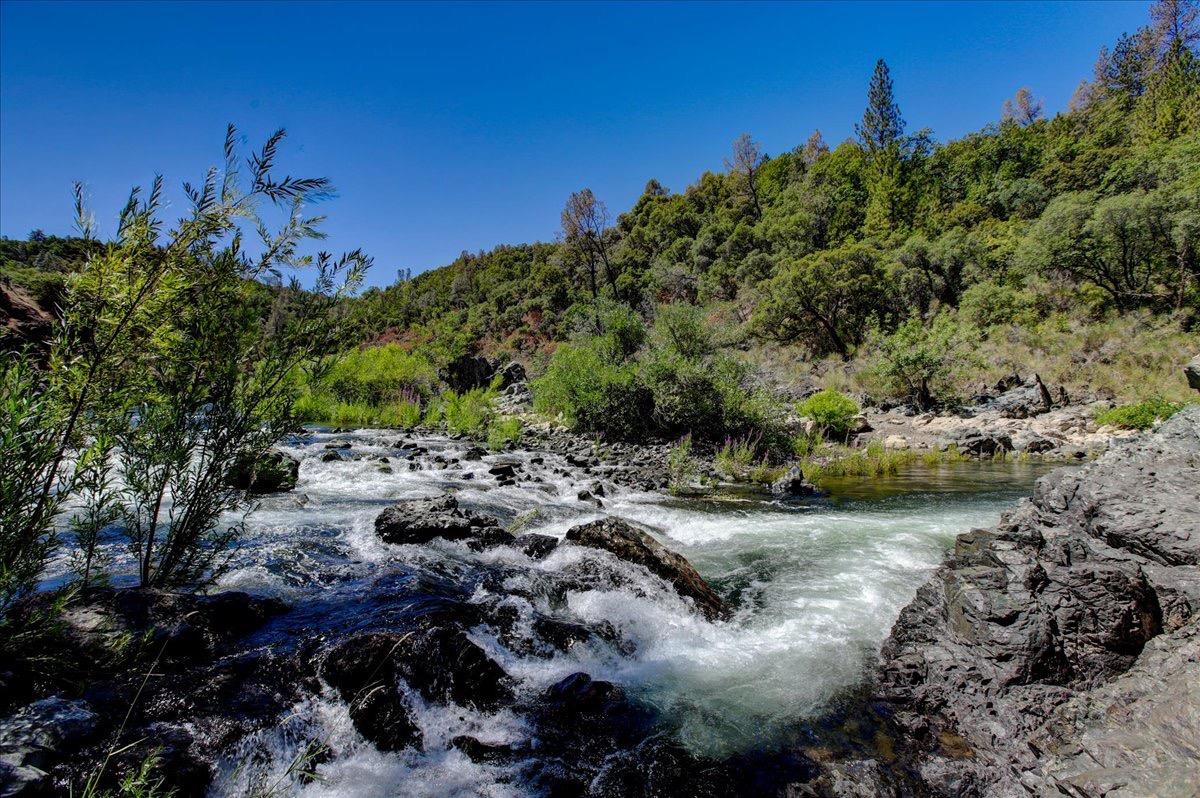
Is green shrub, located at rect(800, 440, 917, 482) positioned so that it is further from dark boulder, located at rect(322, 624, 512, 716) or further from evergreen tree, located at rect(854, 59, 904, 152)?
evergreen tree, located at rect(854, 59, 904, 152)

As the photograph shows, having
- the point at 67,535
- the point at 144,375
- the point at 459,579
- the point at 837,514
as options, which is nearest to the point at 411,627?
the point at 459,579

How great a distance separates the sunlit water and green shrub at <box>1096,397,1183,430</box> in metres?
6.76

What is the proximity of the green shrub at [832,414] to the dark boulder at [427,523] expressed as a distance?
13266 mm

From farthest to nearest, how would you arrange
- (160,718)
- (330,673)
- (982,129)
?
(982,129)
(330,673)
(160,718)

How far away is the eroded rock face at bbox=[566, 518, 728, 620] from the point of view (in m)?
5.99

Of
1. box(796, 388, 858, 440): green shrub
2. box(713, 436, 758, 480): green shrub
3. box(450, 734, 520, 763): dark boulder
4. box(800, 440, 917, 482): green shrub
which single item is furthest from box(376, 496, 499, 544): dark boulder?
box(796, 388, 858, 440): green shrub

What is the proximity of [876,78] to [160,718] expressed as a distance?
68.9m

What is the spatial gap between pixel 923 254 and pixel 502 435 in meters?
31.6

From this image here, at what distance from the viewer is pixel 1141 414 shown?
48.0 ft

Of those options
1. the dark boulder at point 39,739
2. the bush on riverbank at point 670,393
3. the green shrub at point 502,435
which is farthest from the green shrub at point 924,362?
the dark boulder at point 39,739

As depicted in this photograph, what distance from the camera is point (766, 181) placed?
212 ft

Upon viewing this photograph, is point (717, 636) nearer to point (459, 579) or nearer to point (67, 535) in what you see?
point (459, 579)

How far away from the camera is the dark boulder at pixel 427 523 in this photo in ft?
23.9

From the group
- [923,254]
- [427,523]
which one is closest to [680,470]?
[427,523]
